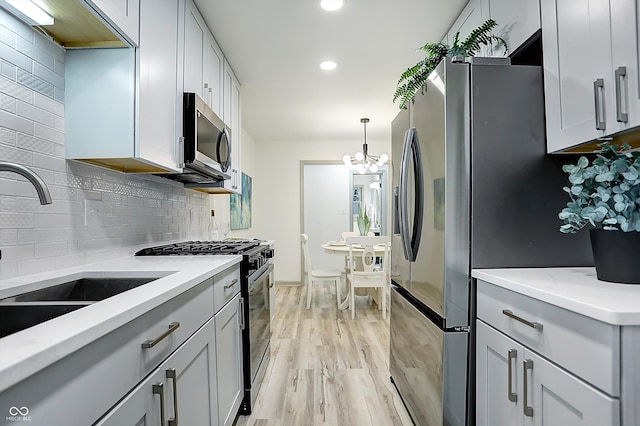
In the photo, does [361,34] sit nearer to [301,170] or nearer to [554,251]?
[554,251]

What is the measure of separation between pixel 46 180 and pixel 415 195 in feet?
5.25

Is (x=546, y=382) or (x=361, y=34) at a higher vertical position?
(x=361, y=34)

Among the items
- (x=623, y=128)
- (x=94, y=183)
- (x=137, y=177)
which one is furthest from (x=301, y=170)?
(x=623, y=128)

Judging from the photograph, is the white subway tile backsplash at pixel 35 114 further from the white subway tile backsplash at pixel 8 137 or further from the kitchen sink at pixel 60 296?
the kitchen sink at pixel 60 296

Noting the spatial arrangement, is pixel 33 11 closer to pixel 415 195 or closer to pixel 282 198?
pixel 415 195

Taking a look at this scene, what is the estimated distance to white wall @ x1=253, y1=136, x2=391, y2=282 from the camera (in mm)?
6355

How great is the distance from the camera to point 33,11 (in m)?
1.28

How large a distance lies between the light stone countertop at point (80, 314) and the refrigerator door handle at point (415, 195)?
3.07 ft

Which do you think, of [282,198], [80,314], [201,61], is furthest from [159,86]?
Result: [282,198]

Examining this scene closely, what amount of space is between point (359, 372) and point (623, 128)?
2.22 meters

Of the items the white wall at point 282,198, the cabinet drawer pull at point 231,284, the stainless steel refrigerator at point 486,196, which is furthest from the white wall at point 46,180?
the white wall at point 282,198

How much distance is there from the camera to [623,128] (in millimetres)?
1142

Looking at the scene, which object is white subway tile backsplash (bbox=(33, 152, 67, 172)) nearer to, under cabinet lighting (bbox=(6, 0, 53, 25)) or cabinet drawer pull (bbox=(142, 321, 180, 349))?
under cabinet lighting (bbox=(6, 0, 53, 25))

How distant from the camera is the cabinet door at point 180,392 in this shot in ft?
2.86
